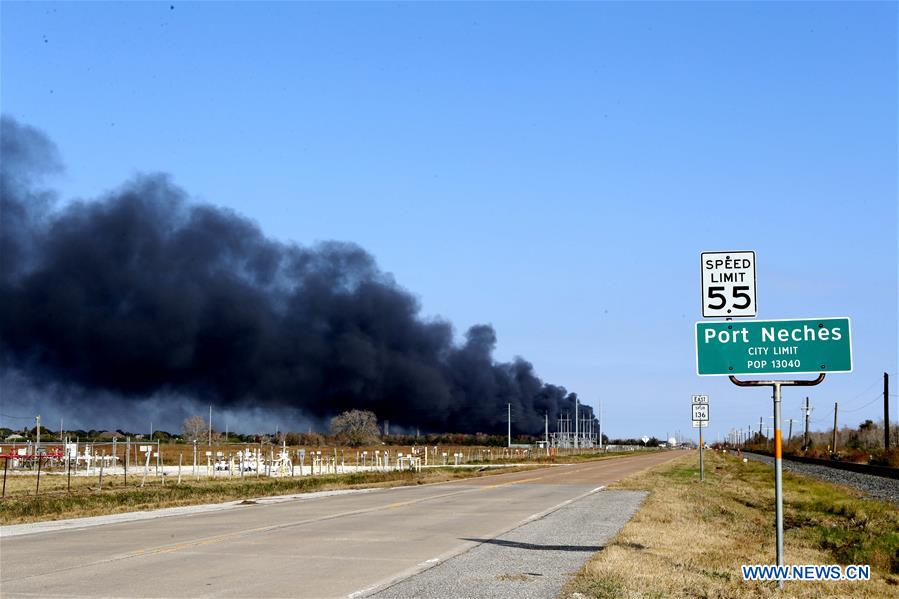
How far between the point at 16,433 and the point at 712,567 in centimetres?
17477

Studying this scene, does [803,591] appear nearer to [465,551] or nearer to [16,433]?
[465,551]

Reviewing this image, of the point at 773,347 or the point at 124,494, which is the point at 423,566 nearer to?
the point at 773,347

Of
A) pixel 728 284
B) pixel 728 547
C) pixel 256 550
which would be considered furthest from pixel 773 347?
pixel 256 550

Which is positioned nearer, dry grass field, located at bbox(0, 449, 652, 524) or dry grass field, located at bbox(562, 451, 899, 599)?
dry grass field, located at bbox(562, 451, 899, 599)

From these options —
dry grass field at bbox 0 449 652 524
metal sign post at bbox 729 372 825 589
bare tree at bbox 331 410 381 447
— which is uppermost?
metal sign post at bbox 729 372 825 589

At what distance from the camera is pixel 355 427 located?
472 feet

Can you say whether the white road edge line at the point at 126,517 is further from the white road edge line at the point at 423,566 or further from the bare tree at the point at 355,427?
the bare tree at the point at 355,427

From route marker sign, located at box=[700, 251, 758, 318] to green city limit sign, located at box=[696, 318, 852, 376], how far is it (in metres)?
0.17

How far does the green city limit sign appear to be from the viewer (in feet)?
39.5

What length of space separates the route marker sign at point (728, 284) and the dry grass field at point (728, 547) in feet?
11.0

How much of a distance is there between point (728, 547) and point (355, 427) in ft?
425

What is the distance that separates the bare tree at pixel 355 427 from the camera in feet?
466

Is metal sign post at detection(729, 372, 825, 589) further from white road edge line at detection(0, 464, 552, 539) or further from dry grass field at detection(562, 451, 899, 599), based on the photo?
white road edge line at detection(0, 464, 552, 539)

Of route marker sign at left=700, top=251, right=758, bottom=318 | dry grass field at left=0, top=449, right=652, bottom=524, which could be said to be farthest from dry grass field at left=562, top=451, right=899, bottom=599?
dry grass field at left=0, top=449, right=652, bottom=524
